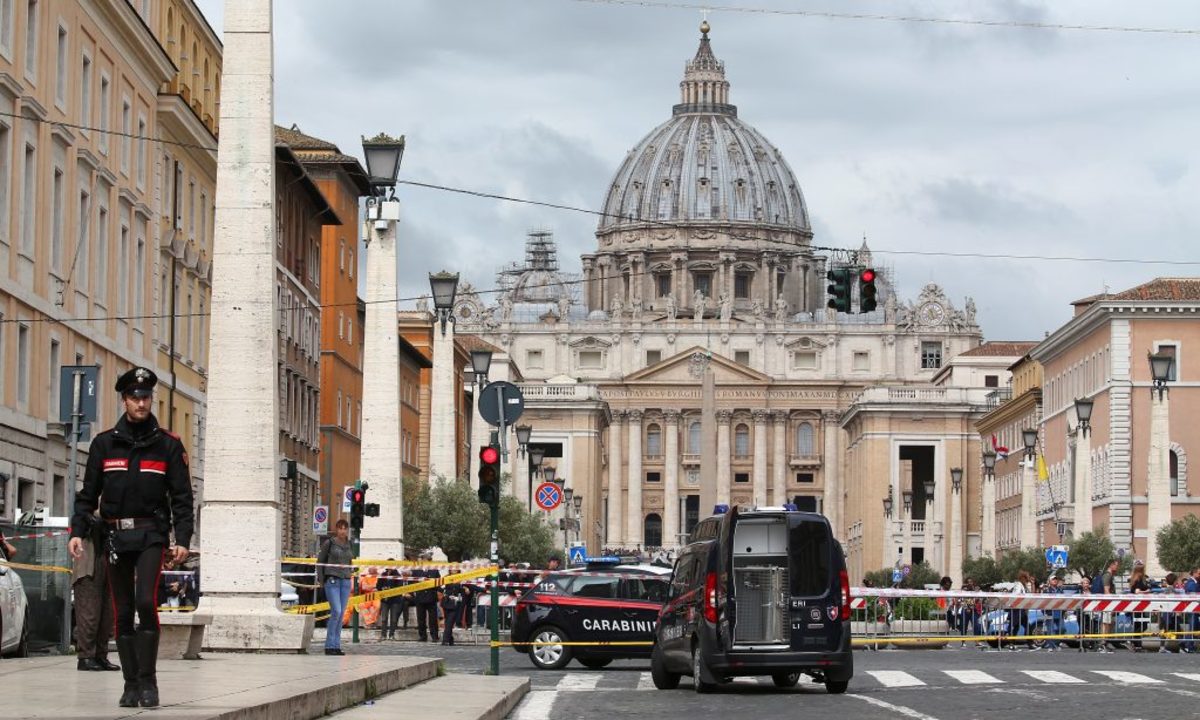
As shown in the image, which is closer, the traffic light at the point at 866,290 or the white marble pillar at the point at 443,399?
the traffic light at the point at 866,290

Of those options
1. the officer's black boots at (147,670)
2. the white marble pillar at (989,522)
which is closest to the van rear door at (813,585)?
the officer's black boots at (147,670)

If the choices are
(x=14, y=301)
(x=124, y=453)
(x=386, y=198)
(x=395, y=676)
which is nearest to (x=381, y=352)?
(x=386, y=198)

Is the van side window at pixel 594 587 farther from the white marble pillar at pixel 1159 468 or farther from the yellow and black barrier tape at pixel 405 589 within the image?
the white marble pillar at pixel 1159 468

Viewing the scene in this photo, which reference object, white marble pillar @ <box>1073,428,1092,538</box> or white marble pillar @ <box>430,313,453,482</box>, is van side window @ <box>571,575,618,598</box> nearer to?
white marble pillar @ <box>430,313,453,482</box>

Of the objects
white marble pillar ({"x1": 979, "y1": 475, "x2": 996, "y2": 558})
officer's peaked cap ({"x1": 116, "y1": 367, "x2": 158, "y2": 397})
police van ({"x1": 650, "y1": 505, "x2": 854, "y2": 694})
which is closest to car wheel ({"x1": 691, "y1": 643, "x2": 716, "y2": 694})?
police van ({"x1": 650, "y1": 505, "x2": 854, "y2": 694})

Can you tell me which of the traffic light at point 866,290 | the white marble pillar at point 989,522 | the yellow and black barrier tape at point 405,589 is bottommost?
the yellow and black barrier tape at point 405,589

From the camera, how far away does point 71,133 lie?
1479 inches

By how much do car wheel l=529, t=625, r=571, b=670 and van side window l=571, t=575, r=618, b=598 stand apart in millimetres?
753

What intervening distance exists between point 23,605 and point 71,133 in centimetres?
1736

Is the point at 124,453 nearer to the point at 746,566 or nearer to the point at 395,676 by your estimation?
the point at 395,676

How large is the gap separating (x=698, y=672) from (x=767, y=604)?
860mm

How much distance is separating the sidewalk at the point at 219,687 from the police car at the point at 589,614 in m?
8.82

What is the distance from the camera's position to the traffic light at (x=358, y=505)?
1329 inches

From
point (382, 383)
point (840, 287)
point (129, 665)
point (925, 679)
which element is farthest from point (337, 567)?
point (840, 287)
